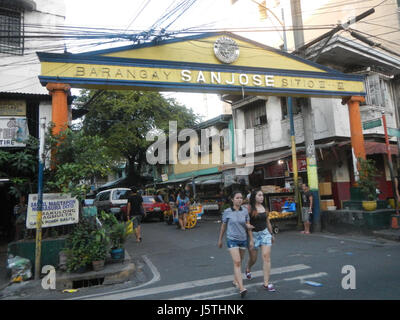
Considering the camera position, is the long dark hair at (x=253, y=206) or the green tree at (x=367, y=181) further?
the green tree at (x=367, y=181)

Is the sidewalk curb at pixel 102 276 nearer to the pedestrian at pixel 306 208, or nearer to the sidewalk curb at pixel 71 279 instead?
the sidewalk curb at pixel 71 279

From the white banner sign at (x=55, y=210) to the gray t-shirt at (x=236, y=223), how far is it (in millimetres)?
4142

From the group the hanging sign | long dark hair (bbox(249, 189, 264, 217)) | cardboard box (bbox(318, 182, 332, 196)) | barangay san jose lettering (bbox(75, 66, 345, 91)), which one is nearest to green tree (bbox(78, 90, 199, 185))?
the hanging sign

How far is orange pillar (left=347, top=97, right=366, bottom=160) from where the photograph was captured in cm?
1184

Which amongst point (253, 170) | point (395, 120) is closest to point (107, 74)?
point (253, 170)

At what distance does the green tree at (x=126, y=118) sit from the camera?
83.6 feet

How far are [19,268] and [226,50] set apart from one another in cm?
904

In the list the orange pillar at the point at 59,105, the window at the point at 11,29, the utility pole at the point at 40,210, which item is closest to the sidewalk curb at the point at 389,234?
the utility pole at the point at 40,210

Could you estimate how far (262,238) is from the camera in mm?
5484

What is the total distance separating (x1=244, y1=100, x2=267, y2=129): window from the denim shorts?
13.5 meters

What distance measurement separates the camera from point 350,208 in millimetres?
11734

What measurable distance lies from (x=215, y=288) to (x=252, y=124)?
15.0m

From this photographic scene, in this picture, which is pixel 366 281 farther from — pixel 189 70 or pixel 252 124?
pixel 252 124

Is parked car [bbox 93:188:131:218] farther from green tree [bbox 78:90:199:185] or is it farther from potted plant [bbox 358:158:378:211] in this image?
potted plant [bbox 358:158:378:211]
